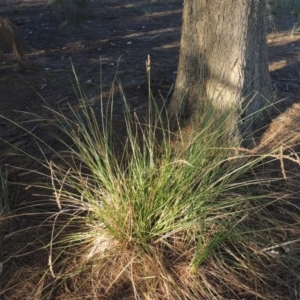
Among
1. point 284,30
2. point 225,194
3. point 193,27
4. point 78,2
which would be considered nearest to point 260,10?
point 193,27

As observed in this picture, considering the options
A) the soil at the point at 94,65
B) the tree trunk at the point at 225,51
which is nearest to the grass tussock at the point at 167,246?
the soil at the point at 94,65

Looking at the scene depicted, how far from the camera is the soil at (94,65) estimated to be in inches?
151

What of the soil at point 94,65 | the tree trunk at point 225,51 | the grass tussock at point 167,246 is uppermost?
the tree trunk at point 225,51

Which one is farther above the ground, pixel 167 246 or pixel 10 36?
pixel 10 36

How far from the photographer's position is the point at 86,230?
8.95 feet

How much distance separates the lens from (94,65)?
5.66 metres

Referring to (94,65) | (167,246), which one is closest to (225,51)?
(167,246)

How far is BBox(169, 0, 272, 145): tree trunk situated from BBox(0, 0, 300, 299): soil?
0.33 meters

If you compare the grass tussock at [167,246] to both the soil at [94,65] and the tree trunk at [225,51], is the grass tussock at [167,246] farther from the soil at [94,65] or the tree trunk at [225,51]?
the tree trunk at [225,51]

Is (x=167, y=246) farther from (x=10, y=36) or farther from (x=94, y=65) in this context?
(x=94, y=65)

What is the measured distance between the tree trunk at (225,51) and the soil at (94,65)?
33 cm

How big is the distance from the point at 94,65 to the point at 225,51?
8.17ft

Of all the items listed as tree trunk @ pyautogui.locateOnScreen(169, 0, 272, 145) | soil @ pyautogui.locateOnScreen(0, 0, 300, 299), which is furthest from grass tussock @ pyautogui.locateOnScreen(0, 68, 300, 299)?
tree trunk @ pyautogui.locateOnScreen(169, 0, 272, 145)

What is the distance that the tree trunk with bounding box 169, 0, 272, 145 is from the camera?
3441 millimetres
